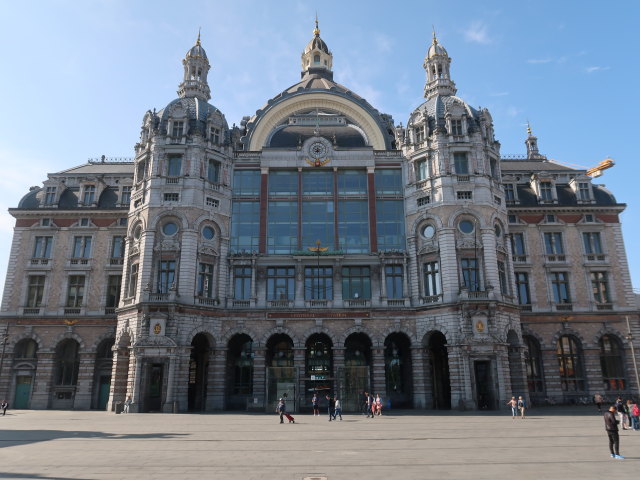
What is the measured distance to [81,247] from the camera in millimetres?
53844

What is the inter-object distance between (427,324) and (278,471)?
32406 millimetres

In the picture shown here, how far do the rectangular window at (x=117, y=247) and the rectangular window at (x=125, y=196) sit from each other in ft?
14.3

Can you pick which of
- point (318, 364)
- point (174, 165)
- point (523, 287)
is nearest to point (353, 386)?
point (318, 364)

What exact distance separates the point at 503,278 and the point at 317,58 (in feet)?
158

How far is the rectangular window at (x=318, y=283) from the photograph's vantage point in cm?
4903

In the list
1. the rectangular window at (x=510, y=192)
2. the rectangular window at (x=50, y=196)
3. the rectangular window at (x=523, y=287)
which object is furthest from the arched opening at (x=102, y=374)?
the rectangular window at (x=510, y=192)

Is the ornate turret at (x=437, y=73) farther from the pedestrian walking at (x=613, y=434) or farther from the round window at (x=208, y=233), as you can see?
the pedestrian walking at (x=613, y=434)

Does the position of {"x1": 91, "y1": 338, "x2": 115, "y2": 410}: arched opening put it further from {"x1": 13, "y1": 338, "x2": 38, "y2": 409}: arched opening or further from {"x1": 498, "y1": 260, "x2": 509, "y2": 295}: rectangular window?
{"x1": 498, "y1": 260, "x2": 509, "y2": 295}: rectangular window

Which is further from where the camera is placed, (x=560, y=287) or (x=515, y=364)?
(x=560, y=287)

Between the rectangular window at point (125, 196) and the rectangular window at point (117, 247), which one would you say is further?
the rectangular window at point (125, 196)

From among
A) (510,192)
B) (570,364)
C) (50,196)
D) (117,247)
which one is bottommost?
(570,364)

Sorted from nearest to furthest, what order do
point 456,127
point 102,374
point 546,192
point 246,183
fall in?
point 102,374 → point 456,127 → point 246,183 → point 546,192

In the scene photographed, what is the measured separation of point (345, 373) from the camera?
44781mm

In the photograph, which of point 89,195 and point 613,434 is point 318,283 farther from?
point 613,434
